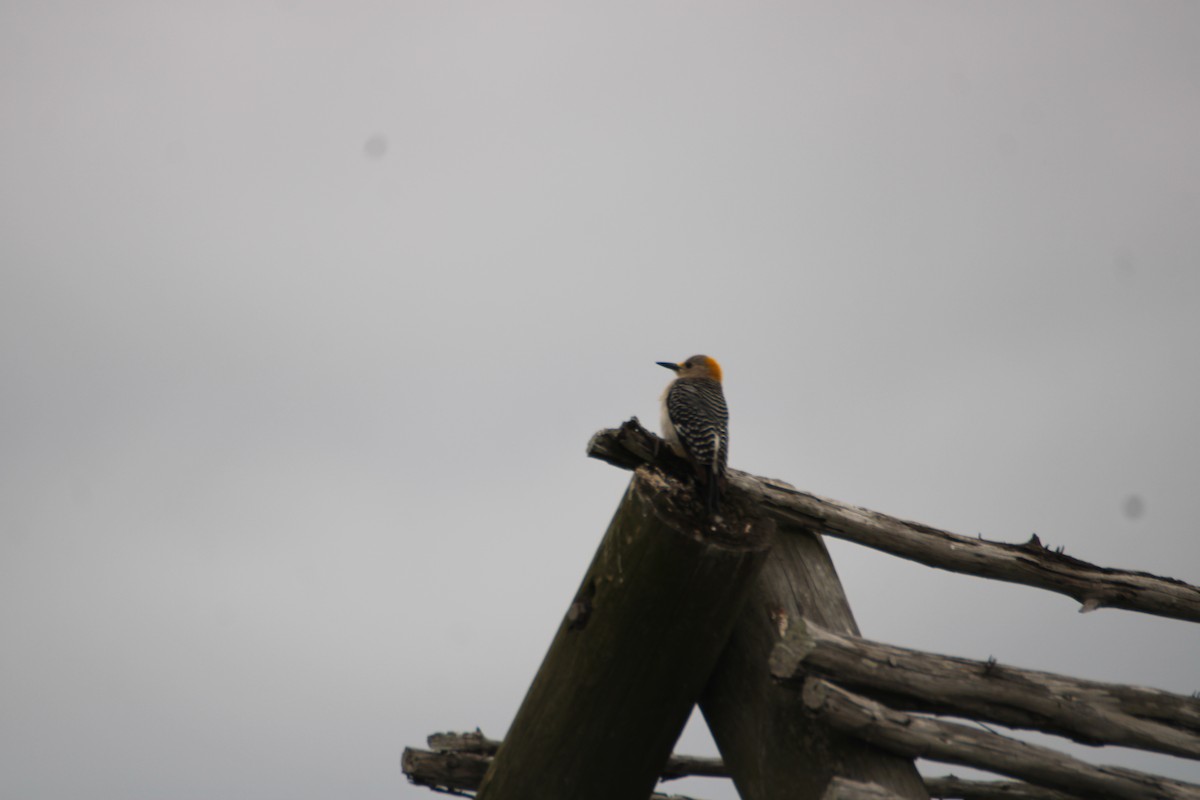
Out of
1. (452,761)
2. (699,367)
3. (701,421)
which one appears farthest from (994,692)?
(699,367)

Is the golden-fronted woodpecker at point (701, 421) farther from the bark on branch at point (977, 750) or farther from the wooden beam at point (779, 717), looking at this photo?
the bark on branch at point (977, 750)

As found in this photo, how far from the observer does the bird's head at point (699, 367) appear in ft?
29.5

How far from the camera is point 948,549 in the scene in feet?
15.3

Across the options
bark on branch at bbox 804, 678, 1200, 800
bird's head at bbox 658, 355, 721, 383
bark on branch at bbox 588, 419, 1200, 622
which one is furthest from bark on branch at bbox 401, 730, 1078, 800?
bird's head at bbox 658, 355, 721, 383

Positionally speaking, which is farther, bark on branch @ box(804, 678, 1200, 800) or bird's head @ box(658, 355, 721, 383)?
bird's head @ box(658, 355, 721, 383)

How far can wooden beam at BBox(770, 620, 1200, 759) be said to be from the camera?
3.59m

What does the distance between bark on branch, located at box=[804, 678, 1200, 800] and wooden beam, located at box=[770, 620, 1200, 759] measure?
0.13m

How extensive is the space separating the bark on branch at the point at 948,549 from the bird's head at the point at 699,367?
4300mm

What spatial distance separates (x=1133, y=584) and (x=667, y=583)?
8.79 ft

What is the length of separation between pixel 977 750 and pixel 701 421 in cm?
261

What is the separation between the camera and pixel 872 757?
3.66 meters

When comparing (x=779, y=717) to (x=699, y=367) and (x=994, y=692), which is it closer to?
(x=994, y=692)

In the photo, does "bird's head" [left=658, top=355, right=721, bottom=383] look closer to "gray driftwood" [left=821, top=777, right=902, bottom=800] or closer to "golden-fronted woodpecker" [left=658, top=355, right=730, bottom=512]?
"golden-fronted woodpecker" [left=658, top=355, right=730, bottom=512]

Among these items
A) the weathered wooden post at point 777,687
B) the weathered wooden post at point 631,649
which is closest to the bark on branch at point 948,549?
the weathered wooden post at point 777,687
